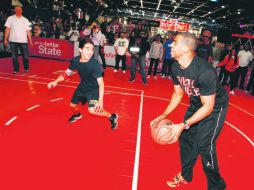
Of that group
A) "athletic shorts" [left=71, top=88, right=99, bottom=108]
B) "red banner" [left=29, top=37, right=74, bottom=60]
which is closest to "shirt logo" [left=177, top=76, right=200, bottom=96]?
"athletic shorts" [left=71, top=88, right=99, bottom=108]

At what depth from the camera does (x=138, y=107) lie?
726cm

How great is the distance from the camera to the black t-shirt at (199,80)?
270cm

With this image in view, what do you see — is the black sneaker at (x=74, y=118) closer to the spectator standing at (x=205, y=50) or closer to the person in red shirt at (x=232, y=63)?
the spectator standing at (x=205, y=50)

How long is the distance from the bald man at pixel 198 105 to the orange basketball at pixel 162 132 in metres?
0.12

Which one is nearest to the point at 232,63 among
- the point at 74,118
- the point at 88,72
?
the point at 74,118

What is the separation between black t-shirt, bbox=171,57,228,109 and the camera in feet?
8.86

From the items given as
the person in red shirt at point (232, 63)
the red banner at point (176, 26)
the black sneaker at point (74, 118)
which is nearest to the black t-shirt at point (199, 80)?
the black sneaker at point (74, 118)

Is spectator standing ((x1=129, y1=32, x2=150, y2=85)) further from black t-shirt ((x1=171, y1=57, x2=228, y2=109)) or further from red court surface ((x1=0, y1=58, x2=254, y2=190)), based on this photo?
black t-shirt ((x1=171, y1=57, x2=228, y2=109))

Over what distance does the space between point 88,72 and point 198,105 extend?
239 centimetres

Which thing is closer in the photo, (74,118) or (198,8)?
(74,118)

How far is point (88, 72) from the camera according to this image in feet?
15.4

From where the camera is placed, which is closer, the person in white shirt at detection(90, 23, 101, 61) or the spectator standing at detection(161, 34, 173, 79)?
A: the spectator standing at detection(161, 34, 173, 79)

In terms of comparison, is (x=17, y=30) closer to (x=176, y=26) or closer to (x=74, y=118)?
(x=74, y=118)

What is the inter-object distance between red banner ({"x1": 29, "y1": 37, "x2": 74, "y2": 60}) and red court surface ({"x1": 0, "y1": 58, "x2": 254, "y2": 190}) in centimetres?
686
